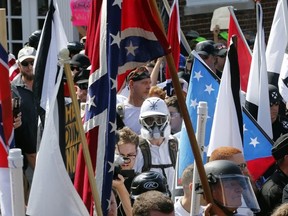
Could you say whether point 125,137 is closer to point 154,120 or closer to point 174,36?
point 154,120

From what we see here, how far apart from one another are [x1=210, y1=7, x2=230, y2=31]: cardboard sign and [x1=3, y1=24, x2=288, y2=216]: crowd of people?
3.98m

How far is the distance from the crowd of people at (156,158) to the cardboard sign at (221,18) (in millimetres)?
Result: 3984

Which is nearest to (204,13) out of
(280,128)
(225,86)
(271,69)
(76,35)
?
(76,35)

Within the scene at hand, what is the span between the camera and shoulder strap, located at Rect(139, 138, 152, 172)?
8.49 m

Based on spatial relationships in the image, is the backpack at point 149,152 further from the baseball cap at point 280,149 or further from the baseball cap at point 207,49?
the baseball cap at point 207,49

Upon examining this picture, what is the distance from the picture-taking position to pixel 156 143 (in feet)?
28.6

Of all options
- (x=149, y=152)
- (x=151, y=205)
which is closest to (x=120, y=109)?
(x=149, y=152)

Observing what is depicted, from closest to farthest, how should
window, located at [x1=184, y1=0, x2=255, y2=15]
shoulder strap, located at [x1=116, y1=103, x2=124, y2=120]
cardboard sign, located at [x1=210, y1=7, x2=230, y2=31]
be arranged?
shoulder strap, located at [x1=116, y1=103, x2=124, y2=120] < cardboard sign, located at [x1=210, y1=7, x2=230, y2=31] < window, located at [x1=184, y1=0, x2=255, y2=15]

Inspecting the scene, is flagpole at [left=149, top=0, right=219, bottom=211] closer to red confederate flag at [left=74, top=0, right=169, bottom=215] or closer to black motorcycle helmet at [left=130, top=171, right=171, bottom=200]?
red confederate flag at [left=74, top=0, right=169, bottom=215]

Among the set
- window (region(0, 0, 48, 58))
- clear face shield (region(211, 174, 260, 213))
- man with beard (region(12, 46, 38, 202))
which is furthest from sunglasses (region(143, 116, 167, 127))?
window (region(0, 0, 48, 58))

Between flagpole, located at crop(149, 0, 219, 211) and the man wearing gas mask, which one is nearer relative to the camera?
flagpole, located at crop(149, 0, 219, 211)

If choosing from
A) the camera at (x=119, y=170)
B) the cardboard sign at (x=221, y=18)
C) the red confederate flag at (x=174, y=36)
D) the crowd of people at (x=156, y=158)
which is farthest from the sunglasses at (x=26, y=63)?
the cardboard sign at (x=221, y=18)

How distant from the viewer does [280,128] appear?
1028 cm

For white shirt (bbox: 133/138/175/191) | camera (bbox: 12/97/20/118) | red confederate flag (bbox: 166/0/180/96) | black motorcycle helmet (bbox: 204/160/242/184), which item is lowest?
white shirt (bbox: 133/138/175/191)
